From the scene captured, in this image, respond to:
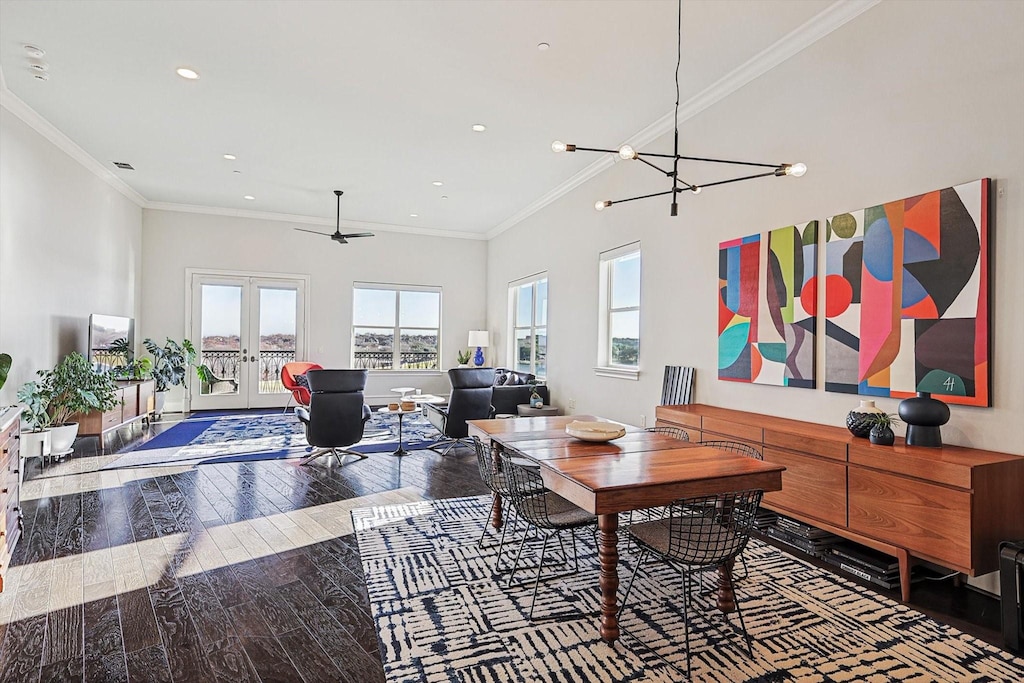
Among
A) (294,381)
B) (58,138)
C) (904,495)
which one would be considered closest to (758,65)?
(904,495)

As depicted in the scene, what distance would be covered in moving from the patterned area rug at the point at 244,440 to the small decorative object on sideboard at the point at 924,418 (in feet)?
15.9

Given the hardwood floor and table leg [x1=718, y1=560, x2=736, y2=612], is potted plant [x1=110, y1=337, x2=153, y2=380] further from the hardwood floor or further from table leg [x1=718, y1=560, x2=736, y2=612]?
table leg [x1=718, y1=560, x2=736, y2=612]

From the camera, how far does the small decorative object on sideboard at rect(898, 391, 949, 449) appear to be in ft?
8.87

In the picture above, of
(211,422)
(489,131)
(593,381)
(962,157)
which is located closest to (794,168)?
(962,157)

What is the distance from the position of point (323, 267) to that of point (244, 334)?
5.86ft

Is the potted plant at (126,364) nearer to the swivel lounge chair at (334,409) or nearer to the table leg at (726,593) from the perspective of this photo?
the swivel lounge chair at (334,409)

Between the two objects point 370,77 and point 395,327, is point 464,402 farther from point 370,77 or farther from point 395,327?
point 395,327

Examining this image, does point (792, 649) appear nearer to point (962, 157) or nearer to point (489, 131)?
point (962, 157)

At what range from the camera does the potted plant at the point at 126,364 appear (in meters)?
7.08

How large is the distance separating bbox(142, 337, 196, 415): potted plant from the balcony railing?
2.74 meters

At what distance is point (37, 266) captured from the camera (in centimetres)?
548

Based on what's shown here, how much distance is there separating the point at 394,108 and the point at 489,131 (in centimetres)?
101

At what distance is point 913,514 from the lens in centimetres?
258

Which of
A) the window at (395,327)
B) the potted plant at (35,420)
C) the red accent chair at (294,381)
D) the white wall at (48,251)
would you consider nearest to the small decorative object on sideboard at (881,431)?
the potted plant at (35,420)
